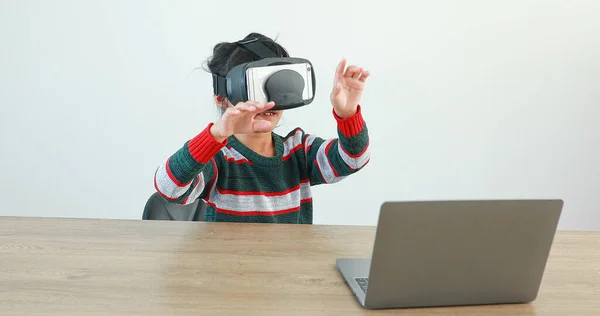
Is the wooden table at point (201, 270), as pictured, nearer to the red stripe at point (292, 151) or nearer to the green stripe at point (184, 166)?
the green stripe at point (184, 166)

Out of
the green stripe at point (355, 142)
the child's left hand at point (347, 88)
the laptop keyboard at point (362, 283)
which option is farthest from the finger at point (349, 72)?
the laptop keyboard at point (362, 283)

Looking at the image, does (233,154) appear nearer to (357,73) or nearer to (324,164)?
(324,164)

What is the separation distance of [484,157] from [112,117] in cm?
148

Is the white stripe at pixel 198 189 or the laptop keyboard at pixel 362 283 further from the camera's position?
the white stripe at pixel 198 189

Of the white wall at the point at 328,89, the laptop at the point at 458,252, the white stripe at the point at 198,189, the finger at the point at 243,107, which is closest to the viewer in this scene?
the laptop at the point at 458,252

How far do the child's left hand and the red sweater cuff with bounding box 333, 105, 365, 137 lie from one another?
2cm

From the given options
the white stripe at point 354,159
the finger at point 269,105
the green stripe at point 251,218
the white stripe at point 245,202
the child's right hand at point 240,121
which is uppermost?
the finger at point 269,105

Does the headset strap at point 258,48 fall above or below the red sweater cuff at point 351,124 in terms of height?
above

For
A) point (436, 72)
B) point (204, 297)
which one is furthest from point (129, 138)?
point (204, 297)

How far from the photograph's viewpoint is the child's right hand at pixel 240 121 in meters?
1.24

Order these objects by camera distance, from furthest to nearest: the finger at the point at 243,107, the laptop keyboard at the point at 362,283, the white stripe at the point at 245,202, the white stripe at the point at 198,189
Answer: the white stripe at the point at 245,202 → the white stripe at the point at 198,189 → the finger at the point at 243,107 → the laptop keyboard at the point at 362,283

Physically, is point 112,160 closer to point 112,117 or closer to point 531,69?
point 112,117

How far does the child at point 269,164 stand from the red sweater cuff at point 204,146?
2.2 inches

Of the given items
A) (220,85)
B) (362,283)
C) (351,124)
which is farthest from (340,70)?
(362,283)
